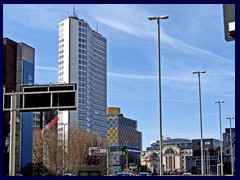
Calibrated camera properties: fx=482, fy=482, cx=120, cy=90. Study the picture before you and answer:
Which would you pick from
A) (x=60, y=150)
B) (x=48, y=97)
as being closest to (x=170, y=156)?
(x=60, y=150)

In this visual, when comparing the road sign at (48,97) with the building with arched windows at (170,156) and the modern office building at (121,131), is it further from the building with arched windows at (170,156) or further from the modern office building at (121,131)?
the modern office building at (121,131)

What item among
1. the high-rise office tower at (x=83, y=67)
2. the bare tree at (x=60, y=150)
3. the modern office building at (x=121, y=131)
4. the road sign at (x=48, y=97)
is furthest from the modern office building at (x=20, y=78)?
the high-rise office tower at (x=83, y=67)

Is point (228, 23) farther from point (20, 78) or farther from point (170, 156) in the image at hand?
point (170, 156)

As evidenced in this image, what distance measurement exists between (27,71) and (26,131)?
6090 millimetres

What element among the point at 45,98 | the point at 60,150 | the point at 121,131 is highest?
the point at 121,131

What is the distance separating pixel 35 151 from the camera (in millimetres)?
54219

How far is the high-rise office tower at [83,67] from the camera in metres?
117

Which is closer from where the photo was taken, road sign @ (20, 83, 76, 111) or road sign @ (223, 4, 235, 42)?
road sign @ (223, 4, 235, 42)

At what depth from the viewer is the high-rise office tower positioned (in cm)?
11656

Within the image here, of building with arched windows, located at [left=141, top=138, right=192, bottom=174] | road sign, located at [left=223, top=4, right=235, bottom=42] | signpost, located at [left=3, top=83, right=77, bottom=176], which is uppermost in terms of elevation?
signpost, located at [left=3, top=83, right=77, bottom=176]

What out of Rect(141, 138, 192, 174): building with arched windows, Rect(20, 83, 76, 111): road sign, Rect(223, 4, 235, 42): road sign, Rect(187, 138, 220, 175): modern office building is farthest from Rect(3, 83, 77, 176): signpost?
Rect(141, 138, 192, 174): building with arched windows

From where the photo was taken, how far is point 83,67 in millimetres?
118250

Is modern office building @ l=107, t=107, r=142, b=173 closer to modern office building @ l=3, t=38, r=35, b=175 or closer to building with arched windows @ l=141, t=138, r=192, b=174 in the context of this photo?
building with arched windows @ l=141, t=138, r=192, b=174
